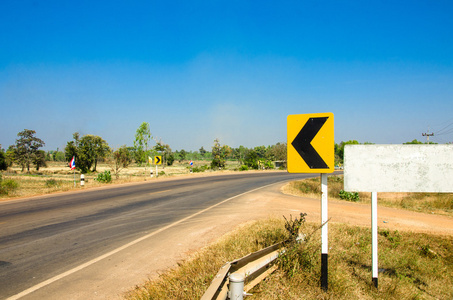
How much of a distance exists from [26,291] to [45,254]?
5.97ft

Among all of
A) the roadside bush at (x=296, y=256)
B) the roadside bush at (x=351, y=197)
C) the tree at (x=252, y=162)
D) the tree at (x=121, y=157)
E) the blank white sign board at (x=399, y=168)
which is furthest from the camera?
the tree at (x=252, y=162)

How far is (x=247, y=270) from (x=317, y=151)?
1.87 m

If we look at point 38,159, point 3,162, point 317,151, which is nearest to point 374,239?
point 317,151

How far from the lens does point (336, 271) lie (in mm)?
4480

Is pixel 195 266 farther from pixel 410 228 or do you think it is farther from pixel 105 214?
pixel 410 228

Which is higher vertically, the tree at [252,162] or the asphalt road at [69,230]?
the tree at [252,162]

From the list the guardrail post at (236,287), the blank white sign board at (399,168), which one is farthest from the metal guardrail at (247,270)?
the blank white sign board at (399,168)

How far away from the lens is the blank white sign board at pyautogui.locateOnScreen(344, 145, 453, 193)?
392 centimetres

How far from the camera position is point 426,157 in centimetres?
398

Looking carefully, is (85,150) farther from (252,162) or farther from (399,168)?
(399,168)

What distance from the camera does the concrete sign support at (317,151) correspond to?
3.95 m

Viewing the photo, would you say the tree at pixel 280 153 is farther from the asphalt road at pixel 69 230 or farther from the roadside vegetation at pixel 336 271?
the roadside vegetation at pixel 336 271

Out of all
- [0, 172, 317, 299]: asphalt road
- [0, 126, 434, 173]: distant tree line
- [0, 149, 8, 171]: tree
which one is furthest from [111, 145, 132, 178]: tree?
[0, 149, 8, 171]: tree

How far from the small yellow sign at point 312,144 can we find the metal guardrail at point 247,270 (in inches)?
48.6
